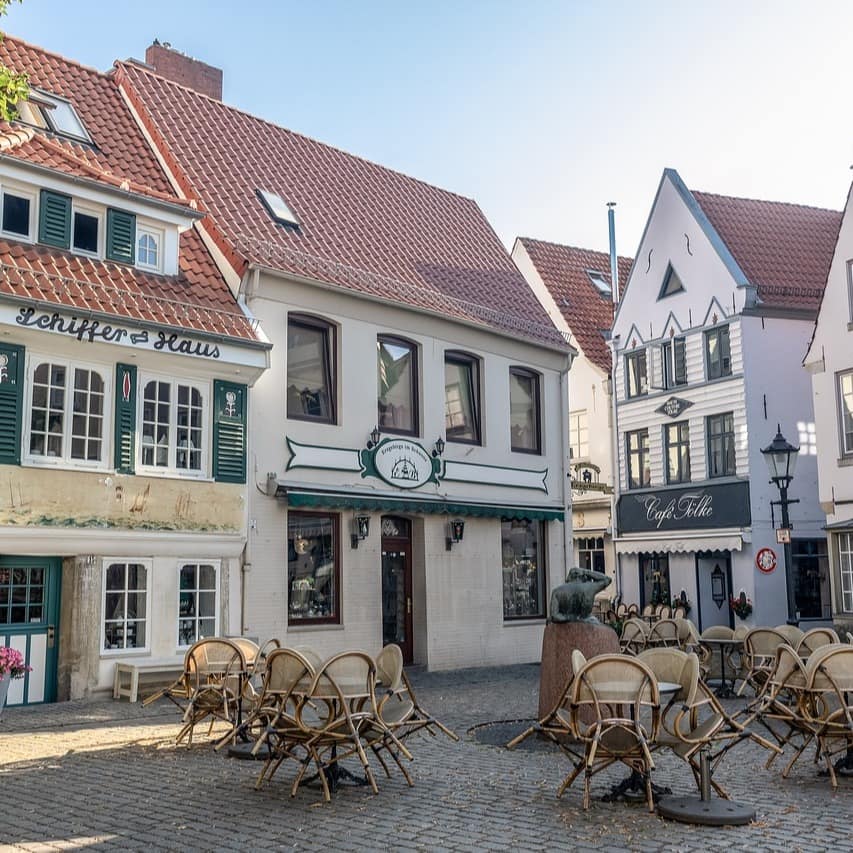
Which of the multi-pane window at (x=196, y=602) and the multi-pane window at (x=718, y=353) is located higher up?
the multi-pane window at (x=718, y=353)

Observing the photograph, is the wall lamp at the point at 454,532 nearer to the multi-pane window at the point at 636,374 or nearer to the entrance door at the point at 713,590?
the entrance door at the point at 713,590

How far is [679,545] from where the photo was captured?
29047 millimetres

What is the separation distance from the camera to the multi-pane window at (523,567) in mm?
21531

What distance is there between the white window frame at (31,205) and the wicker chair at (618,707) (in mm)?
10882

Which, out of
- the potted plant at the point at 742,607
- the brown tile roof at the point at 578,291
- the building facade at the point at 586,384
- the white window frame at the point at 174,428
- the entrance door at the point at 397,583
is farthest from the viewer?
the brown tile roof at the point at 578,291

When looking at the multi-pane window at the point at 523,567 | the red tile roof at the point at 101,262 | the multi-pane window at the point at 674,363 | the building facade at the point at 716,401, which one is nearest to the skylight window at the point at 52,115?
the red tile roof at the point at 101,262

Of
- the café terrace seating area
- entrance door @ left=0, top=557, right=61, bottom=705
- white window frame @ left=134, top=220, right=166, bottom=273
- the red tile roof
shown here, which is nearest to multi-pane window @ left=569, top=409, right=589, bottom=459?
the red tile roof

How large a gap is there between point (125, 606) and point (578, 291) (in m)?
23.3

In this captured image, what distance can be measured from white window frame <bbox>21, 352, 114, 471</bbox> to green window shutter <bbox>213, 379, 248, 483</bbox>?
5.66ft

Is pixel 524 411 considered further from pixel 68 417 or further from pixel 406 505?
pixel 68 417

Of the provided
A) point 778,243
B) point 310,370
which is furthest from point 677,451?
point 310,370

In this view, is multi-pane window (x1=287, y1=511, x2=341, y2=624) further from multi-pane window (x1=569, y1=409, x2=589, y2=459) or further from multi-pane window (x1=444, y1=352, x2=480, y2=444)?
multi-pane window (x1=569, y1=409, x2=589, y2=459)

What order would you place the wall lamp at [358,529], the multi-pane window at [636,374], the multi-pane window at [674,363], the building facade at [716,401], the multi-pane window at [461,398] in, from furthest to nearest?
1. the multi-pane window at [636,374]
2. the multi-pane window at [674,363]
3. the building facade at [716,401]
4. the multi-pane window at [461,398]
5. the wall lamp at [358,529]

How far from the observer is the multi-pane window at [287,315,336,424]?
59.1 ft
